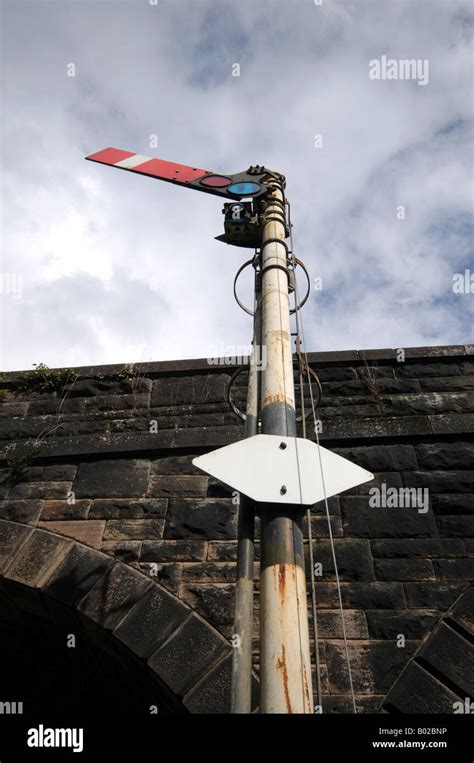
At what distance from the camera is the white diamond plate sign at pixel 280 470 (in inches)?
72.0

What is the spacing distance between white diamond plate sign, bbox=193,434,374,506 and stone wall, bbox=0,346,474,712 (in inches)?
65.3

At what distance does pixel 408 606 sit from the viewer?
10.7 ft

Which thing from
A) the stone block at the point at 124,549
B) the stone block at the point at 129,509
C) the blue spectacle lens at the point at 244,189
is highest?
the blue spectacle lens at the point at 244,189

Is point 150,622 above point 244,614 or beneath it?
above

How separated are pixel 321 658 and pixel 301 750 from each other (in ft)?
4.04

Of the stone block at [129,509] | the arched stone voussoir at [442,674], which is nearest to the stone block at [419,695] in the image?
the arched stone voussoir at [442,674]

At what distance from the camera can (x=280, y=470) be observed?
188 centimetres

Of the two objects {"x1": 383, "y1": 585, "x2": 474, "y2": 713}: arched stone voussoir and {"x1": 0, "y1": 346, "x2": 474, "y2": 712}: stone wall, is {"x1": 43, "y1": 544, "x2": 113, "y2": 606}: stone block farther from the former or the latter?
{"x1": 383, "y1": 585, "x2": 474, "y2": 713}: arched stone voussoir

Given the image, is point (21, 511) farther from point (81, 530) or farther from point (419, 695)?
point (419, 695)

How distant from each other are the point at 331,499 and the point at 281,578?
2137 millimetres

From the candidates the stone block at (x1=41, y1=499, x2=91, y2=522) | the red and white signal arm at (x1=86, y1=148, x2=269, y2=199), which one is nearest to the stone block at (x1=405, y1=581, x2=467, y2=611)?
the stone block at (x1=41, y1=499, x2=91, y2=522)

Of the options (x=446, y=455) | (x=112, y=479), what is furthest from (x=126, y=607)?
(x=446, y=455)

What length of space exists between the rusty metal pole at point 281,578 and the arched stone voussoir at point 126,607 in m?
1.65

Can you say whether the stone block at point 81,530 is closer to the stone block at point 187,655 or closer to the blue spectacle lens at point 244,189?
the stone block at point 187,655
